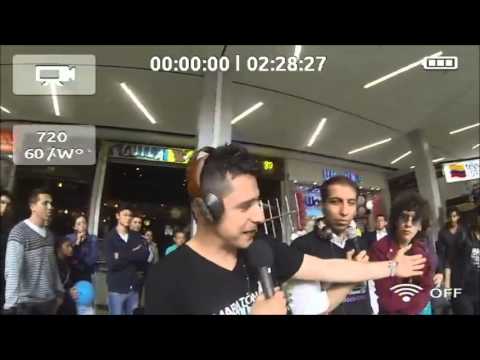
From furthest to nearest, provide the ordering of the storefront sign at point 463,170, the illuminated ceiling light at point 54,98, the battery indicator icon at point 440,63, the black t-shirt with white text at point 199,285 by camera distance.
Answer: the storefront sign at point 463,170 → the battery indicator icon at point 440,63 → the illuminated ceiling light at point 54,98 → the black t-shirt with white text at point 199,285

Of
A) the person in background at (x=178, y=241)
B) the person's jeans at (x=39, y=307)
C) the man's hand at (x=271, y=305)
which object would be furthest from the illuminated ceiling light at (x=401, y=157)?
the person's jeans at (x=39, y=307)

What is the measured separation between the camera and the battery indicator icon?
3.78 meters

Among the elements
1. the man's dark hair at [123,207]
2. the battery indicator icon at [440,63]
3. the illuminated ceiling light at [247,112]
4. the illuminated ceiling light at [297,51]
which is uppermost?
the illuminated ceiling light at [297,51]

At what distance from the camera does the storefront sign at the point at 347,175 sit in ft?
12.3

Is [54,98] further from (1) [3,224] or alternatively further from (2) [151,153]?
(1) [3,224]

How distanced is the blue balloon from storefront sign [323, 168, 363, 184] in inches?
69.9

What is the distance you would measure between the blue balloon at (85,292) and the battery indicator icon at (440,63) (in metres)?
2.79

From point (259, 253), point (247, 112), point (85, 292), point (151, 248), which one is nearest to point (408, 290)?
point (259, 253)

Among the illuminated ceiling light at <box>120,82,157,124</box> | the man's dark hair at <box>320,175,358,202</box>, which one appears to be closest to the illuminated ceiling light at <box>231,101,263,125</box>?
the illuminated ceiling light at <box>120,82,157,124</box>

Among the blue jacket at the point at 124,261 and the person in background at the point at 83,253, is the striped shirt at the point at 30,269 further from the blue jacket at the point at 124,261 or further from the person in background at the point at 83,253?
the blue jacket at the point at 124,261

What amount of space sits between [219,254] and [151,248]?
0.47 meters
